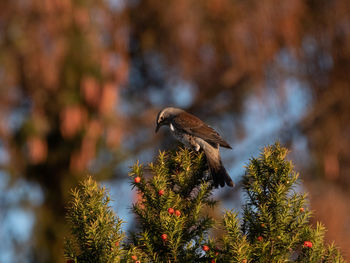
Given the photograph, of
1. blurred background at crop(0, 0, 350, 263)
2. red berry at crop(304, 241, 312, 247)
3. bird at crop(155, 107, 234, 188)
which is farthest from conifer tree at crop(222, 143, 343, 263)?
blurred background at crop(0, 0, 350, 263)

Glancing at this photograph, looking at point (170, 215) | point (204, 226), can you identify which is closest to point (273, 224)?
point (204, 226)

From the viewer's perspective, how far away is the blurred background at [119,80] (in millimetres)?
6520

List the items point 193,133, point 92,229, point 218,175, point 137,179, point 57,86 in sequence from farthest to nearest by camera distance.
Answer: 1. point 57,86
2. point 193,133
3. point 218,175
4. point 137,179
5. point 92,229

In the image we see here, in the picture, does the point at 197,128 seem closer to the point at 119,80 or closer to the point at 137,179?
the point at 137,179

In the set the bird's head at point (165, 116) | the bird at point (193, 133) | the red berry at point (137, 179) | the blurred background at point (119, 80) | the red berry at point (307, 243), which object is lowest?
the red berry at point (307, 243)

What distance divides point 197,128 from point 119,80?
343 centimetres

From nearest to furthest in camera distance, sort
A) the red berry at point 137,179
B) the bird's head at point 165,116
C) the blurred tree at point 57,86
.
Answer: the red berry at point 137,179
the bird's head at point 165,116
the blurred tree at point 57,86

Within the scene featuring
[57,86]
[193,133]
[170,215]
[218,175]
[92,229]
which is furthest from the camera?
[57,86]

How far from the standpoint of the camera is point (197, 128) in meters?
3.89

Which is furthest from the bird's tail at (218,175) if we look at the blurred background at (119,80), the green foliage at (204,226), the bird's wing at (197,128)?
the blurred background at (119,80)

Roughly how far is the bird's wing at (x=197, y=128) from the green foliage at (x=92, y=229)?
1677 mm

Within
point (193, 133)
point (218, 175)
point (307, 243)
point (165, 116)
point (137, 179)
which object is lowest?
point (307, 243)

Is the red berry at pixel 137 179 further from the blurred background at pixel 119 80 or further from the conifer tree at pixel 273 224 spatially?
the blurred background at pixel 119 80

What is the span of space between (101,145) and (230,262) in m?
5.61
